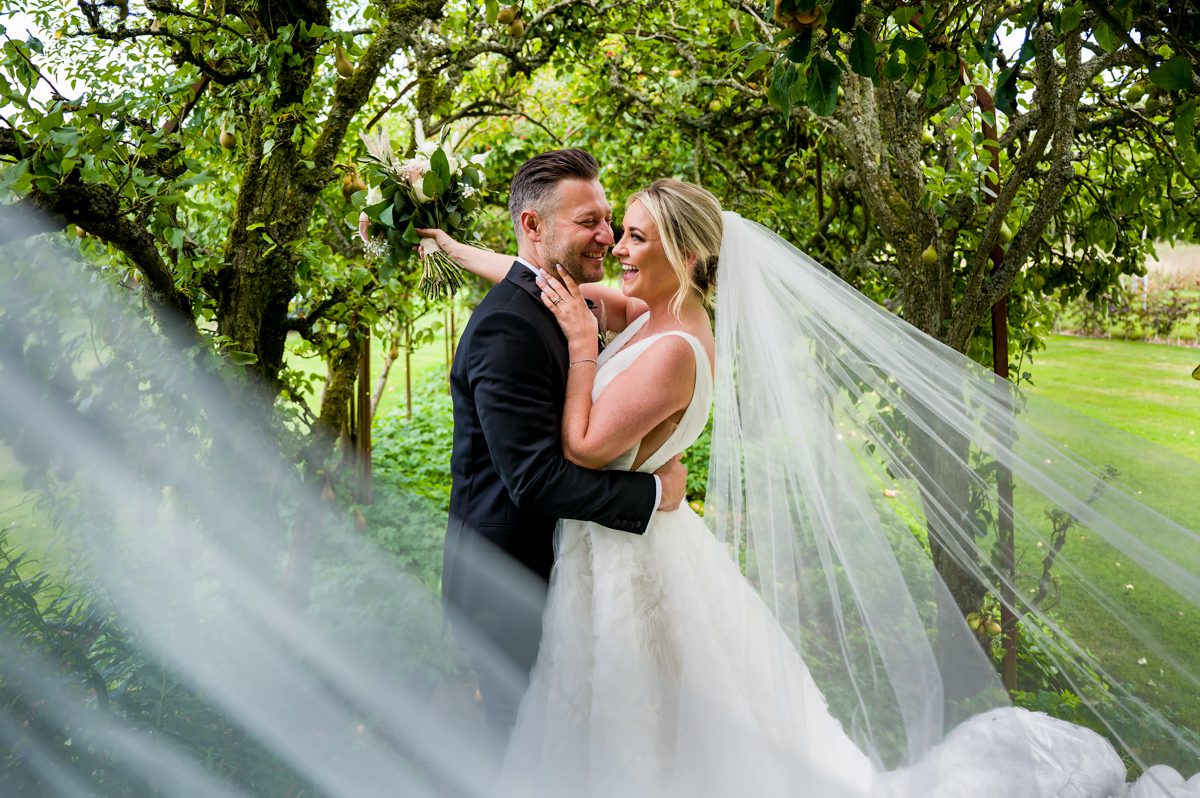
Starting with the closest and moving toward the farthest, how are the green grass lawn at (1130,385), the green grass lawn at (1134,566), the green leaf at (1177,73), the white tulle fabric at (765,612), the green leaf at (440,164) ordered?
the green leaf at (1177,73) < the green grass lawn at (1134,566) < the white tulle fabric at (765,612) < the green leaf at (440,164) < the green grass lawn at (1130,385)

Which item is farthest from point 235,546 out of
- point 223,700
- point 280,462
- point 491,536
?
point 491,536

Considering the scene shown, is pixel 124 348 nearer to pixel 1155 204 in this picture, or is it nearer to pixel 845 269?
pixel 845 269

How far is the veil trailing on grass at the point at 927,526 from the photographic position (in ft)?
5.08

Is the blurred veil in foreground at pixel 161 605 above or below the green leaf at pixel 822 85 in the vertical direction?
below

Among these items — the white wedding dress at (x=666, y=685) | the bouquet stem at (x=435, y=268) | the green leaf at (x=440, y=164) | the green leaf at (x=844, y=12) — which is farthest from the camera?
the bouquet stem at (x=435, y=268)

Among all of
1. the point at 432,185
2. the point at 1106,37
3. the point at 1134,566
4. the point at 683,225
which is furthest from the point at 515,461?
the point at 1106,37

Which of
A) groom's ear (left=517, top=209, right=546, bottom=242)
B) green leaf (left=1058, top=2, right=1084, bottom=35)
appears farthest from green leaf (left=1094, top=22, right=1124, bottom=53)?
groom's ear (left=517, top=209, right=546, bottom=242)

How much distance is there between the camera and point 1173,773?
4.99ft

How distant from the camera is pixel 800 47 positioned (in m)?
1.31

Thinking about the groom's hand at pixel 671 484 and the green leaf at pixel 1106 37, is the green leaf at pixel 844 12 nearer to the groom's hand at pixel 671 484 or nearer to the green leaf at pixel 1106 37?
the green leaf at pixel 1106 37

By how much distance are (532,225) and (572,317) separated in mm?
283

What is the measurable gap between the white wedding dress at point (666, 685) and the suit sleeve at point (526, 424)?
0.16m

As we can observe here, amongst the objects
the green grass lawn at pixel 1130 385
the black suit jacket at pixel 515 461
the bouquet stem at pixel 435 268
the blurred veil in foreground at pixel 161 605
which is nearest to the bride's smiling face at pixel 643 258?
the black suit jacket at pixel 515 461

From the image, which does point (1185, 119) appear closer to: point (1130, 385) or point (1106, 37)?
point (1106, 37)
